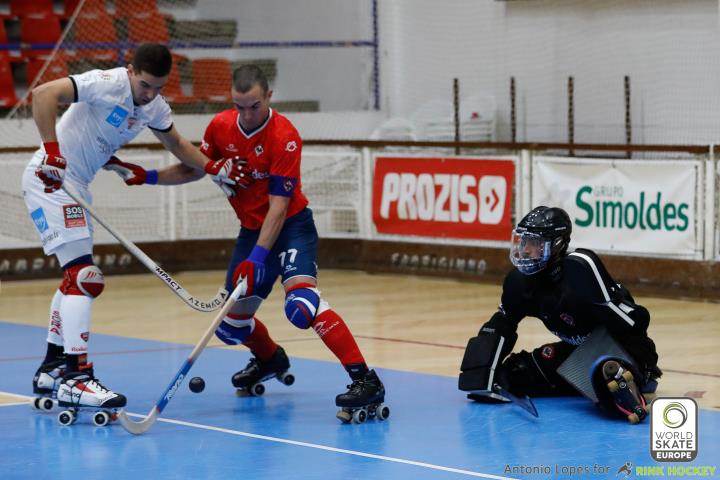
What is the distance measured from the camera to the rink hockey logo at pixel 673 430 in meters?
5.31

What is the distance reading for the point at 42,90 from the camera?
19.6 ft

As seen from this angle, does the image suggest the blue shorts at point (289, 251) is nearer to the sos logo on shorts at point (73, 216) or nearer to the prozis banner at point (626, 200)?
the sos logo on shorts at point (73, 216)

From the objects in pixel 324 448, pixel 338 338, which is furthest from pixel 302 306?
pixel 324 448

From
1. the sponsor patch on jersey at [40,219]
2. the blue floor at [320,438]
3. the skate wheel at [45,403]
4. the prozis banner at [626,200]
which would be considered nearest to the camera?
the blue floor at [320,438]

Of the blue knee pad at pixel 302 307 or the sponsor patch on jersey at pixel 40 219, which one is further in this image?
the sponsor patch on jersey at pixel 40 219

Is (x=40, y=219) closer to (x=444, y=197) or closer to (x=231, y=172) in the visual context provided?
(x=231, y=172)

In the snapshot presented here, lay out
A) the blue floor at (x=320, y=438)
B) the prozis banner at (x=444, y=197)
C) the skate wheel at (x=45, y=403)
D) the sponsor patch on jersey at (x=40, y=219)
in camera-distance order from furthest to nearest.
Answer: the prozis banner at (x=444, y=197)
the skate wheel at (x=45, y=403)
the sponsor patch on jersey at (x=40, y=219)
the blue floor at (x=320, y=438)

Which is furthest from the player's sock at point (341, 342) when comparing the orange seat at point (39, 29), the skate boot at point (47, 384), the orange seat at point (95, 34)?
the orange seat at point (39, 29)

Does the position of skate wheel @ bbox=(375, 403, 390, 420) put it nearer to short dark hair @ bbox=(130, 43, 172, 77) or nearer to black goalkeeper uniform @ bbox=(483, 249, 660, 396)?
black goalkeeper uniform @ bbox=(483, 249, 660, 396)

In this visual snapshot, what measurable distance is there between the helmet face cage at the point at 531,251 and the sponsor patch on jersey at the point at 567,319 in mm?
249

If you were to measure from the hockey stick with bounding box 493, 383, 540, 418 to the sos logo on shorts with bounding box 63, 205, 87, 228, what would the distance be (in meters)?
2.12

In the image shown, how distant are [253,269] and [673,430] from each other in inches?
77.3

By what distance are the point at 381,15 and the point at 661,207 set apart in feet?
15.7

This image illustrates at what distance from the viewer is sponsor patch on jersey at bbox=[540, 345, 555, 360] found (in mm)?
6504
